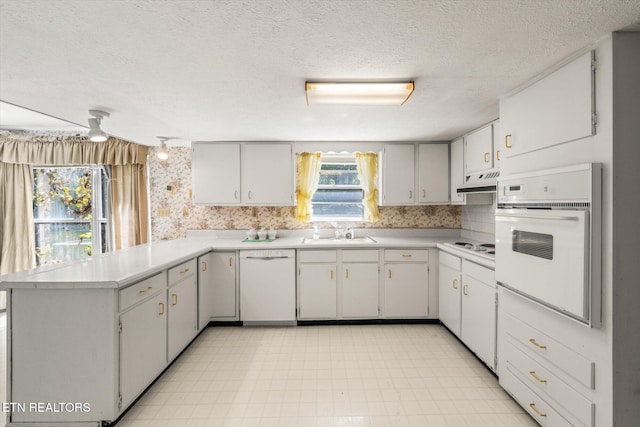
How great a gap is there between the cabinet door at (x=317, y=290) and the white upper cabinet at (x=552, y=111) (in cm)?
209

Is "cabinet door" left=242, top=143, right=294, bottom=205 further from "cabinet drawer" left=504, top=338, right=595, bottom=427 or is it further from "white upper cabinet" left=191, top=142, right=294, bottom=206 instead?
"cabinet drawer" left=504, top=338, right=595, bottom=427

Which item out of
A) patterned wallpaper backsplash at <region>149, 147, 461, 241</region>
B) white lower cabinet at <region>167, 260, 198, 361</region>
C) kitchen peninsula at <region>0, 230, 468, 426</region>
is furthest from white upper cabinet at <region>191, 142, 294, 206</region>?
kitchen peninsula at <region>0, 230, 468, 426</region>

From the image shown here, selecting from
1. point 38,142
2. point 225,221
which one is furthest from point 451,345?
point 38,142

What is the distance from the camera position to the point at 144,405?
202cm

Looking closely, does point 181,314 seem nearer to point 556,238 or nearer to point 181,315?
point 181,315

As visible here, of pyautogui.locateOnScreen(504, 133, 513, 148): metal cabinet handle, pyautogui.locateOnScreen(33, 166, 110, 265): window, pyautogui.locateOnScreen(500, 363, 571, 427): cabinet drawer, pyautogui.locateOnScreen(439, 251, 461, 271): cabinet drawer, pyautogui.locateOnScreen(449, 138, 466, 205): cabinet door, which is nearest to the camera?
pyautogui.locateOnScreen(500, 363, 571, 427): cabinet drawer

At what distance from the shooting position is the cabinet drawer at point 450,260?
288cm

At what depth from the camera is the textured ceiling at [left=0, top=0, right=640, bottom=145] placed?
1.21m

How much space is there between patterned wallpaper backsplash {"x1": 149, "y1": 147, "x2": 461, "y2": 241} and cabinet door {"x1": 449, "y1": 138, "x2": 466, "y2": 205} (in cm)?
48

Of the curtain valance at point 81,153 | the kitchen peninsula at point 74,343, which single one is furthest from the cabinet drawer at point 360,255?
the curtain valance at point 81,153

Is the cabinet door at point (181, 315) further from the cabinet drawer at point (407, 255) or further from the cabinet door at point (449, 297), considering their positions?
the cabinet door at point (449, 297)

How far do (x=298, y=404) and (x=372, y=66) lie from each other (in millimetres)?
2217

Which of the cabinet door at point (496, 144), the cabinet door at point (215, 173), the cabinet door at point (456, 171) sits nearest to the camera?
the cabinet door at point (496, 144)
